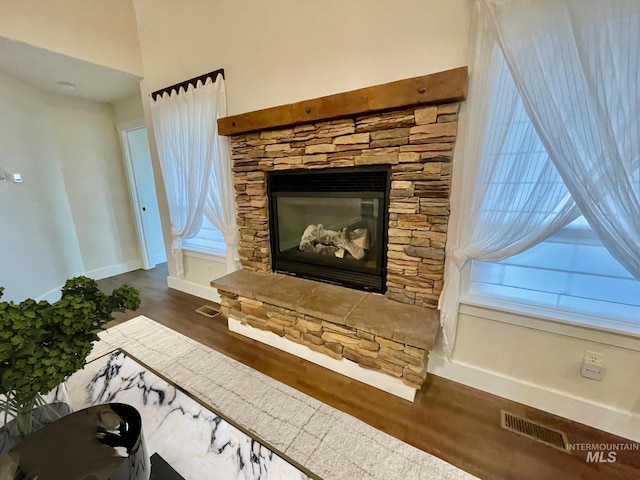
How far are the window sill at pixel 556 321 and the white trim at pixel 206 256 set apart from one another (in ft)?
7.19

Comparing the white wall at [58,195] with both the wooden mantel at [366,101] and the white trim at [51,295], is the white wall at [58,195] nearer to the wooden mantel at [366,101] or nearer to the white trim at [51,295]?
the white trim at [51,295]

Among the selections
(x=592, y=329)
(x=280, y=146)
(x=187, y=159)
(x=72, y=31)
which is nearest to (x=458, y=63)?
(x=280, y=146)

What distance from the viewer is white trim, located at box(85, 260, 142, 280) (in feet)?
11.7

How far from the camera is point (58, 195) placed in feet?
10.2

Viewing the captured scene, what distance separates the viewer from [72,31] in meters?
2.27

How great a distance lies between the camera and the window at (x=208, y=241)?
276 cm

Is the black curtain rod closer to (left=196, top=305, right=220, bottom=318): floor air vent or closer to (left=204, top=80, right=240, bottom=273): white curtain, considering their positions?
(left=204, top=80, right=240, bottom=273): white curtain

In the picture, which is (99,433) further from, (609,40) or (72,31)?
(72,31)

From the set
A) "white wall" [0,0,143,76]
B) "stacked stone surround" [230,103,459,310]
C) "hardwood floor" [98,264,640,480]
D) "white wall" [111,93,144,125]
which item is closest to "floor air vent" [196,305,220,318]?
"hardwood floor" [98,264,640,480]

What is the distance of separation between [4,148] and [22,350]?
3058mm

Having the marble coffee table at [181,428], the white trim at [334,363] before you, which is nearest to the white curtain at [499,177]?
the white trim at [334,363]

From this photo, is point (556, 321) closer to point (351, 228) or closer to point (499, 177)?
point (499, 177)

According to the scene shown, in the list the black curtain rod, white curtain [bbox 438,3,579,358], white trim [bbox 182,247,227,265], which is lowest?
white trim [bbox 182,247,227,265]

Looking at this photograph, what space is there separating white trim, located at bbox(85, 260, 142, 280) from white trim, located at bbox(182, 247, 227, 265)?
1.65 meters
